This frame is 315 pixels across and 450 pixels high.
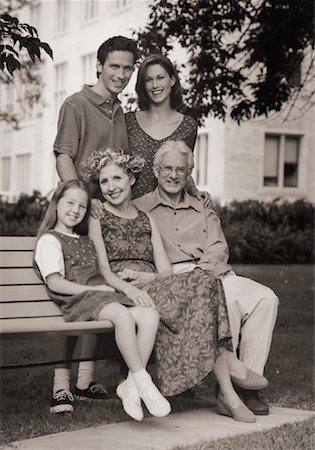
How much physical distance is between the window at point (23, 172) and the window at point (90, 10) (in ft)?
17.8

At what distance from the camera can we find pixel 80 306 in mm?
5816

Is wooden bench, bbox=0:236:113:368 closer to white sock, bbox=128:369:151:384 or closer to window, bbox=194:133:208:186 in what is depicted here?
white sock, bbox=128:369:151:384

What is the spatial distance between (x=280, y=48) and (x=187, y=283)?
5932 mm

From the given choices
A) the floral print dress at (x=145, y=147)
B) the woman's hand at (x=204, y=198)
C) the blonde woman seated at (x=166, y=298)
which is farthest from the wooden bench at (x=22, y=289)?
the woman's hand at (x=204, y=198)

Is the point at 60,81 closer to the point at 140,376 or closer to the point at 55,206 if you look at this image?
A: the point at 55,206

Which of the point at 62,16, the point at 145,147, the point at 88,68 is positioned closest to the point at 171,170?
the point at 145,147

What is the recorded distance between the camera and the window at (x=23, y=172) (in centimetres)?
3362

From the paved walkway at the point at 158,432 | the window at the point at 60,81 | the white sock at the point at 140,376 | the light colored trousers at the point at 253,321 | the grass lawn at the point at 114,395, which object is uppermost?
the window at the point at 60,81

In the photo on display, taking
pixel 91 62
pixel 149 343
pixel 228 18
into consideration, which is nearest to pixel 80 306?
pixel 149 343

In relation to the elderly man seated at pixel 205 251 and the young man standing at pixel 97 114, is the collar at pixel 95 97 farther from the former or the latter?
the elderly man seated at pixel 205 251

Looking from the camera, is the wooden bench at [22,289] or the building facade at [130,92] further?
the building facade at [130,92]

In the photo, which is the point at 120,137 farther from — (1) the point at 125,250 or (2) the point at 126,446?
(2) the point at 126,446

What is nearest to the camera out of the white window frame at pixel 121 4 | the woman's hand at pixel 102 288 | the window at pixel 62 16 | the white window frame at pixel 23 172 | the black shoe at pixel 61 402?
the woman's hand at pixel 102 288

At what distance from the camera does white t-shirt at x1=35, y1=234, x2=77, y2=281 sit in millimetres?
5965
